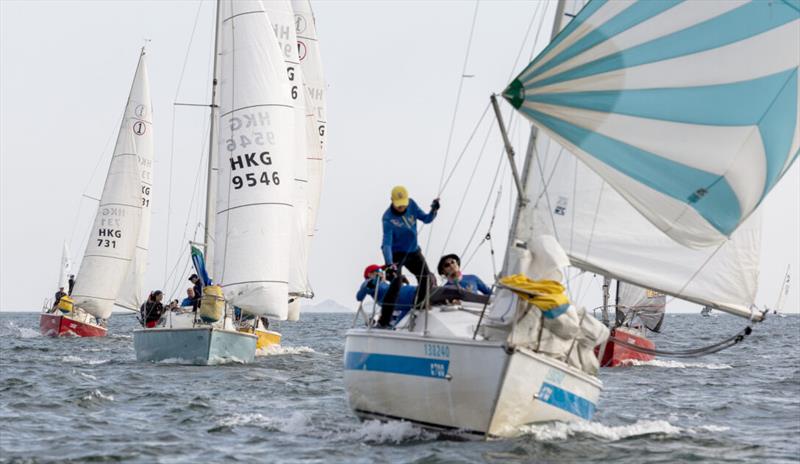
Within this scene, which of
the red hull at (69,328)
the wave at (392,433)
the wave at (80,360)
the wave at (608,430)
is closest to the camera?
the wave at (608,430)

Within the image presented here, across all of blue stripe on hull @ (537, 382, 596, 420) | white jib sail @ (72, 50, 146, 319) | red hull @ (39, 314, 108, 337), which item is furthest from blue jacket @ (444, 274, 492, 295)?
red hull @ (39, 314, 108, 337)

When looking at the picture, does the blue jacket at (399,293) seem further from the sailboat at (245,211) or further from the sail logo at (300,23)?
the sail logo at (300,23)

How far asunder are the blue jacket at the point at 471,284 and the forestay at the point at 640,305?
1651 centimetres

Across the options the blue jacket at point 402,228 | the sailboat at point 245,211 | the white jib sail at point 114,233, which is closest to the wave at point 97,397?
the blue jacket at point 402,228

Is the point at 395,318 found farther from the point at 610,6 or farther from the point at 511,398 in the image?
the point at 610,6

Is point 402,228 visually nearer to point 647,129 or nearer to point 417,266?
point 417,266

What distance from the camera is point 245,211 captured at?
84.0ft

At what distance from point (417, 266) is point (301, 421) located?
2388 mm

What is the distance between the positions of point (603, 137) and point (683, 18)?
1.45 meters

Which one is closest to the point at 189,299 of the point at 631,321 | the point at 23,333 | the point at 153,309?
the point at 153,309

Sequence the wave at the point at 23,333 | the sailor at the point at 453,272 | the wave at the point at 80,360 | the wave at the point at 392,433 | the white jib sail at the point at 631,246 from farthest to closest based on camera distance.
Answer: the wave at the point at 23,333 < the wave at the point at 80,360 < the sailor at the point at 453,272 < the white jib sail at the point at 631,246 < the wave at the point at 392,433

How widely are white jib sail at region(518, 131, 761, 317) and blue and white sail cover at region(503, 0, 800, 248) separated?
1.28m

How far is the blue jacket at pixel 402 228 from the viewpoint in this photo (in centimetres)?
1443

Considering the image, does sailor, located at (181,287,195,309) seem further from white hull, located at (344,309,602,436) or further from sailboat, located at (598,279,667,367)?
white hull, located at (344,309,602,436)
